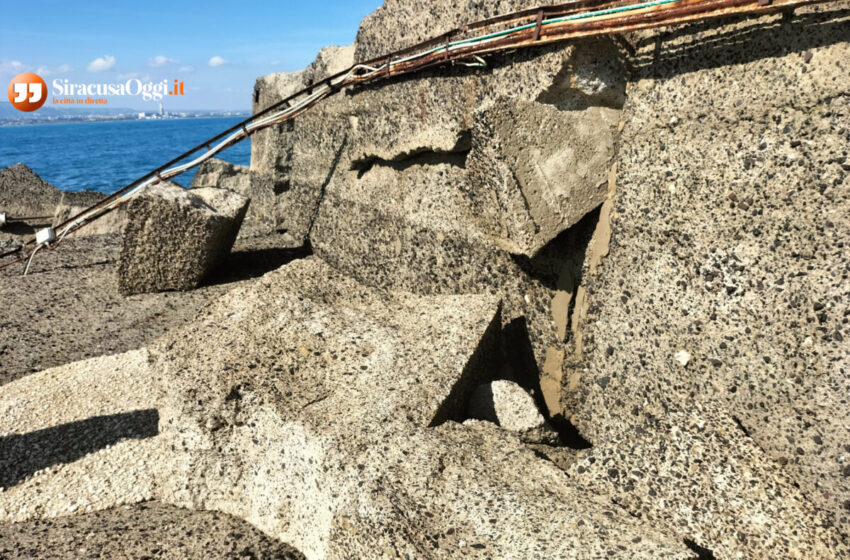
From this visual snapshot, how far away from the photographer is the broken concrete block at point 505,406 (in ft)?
7.60

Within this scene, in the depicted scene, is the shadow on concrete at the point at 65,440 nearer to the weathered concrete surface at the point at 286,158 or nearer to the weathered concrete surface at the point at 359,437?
the weathered concrete surface at the point at 359,437

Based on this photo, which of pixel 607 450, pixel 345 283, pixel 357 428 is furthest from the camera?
pixel 345 283

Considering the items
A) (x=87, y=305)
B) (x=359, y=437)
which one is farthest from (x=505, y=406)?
(x=87, y=305)

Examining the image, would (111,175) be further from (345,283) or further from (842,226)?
(842,226)

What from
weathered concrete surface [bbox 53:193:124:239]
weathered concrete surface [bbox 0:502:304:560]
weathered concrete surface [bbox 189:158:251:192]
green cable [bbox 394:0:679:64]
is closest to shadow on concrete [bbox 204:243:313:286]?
weathered concrete surface [bbox 53:193:124:239]

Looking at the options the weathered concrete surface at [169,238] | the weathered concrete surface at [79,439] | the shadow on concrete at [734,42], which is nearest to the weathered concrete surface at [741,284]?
the shadow on concrete at [734,42]

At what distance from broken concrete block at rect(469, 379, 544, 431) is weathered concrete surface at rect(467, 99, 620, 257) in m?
0.52

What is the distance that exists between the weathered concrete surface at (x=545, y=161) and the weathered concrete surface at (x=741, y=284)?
15cm

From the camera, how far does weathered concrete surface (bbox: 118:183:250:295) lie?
414 centimetres

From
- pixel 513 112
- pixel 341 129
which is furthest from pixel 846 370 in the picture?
pixel 341 129

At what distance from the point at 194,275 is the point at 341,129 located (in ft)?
4.64

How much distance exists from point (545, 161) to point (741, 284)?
816 mm

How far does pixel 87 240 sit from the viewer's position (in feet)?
19.4

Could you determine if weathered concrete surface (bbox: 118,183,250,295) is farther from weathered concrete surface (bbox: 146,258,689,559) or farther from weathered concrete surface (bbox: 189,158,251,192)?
weathered concrete surface (bbox: 189,158,251,192)
